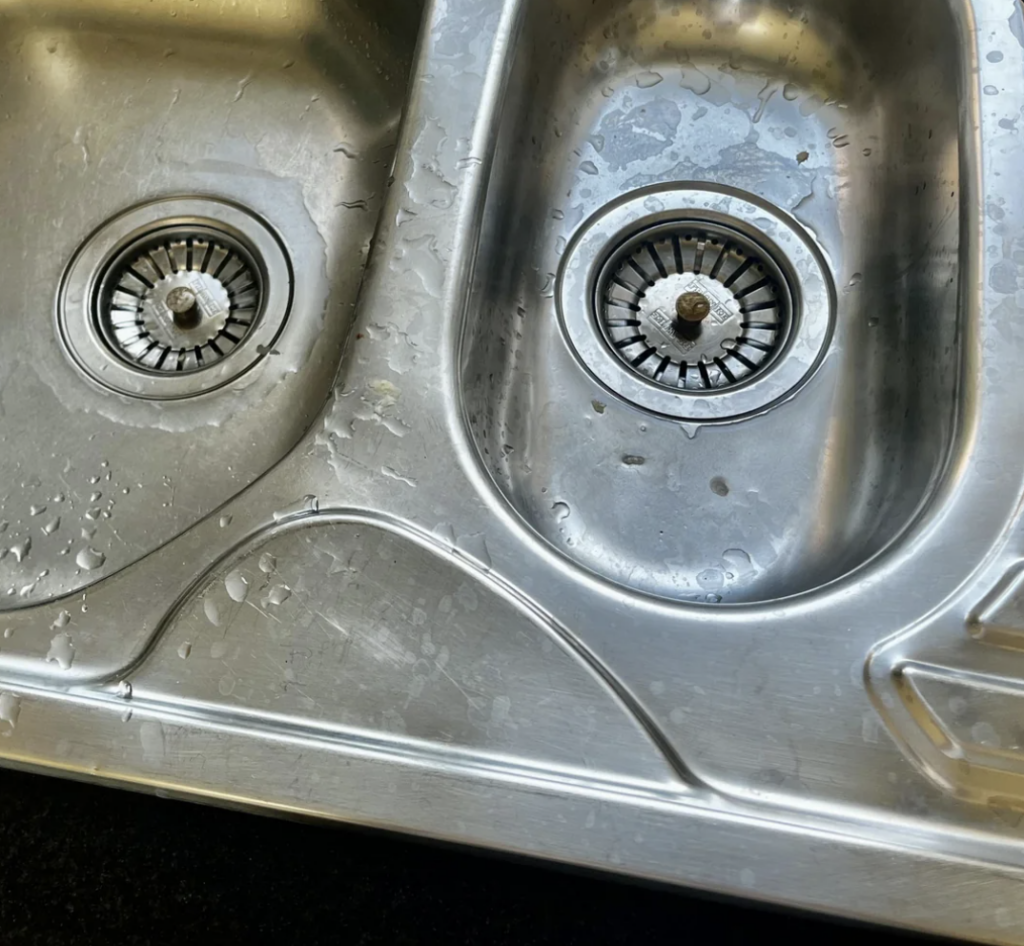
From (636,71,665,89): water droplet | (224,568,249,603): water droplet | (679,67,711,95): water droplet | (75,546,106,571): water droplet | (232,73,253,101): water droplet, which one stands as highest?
(679,67,711,95): water droplet

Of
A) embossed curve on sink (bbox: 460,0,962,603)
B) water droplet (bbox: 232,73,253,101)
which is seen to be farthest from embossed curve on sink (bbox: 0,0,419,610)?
embossed curve on sink (bbox: 460,0,962,603)

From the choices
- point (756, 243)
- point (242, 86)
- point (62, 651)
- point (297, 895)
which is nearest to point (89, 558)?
point (62, 651)

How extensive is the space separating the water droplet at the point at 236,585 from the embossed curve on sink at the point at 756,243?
185 millimetres

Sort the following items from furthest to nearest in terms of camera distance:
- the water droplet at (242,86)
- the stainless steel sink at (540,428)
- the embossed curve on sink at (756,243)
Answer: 1. the water droplet at (242,86)
2. the embossed curve on sink at (756,243)
3. the stainless steel sink at (540,428)

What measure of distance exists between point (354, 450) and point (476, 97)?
0.31m

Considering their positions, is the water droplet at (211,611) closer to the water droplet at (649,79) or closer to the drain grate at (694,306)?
the drain grate at (694,306)

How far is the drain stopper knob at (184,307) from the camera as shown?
793mm

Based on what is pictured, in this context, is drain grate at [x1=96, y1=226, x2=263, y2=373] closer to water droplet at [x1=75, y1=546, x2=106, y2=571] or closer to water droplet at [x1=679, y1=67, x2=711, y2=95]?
water droplet at [x1=75, y1=546, x2=106, y2=571]

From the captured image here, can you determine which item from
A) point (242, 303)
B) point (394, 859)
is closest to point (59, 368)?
point (242, 303)

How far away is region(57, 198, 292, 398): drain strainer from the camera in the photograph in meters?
0.80

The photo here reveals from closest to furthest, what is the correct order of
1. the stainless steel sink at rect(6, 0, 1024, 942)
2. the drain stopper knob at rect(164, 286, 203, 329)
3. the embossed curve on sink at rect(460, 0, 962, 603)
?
the stainless steel sink at rect(6, 0, 1024, 942) < the embossed curve on sink at rect(460, 0, 962, 603) < the drain stopper knob at rect(164, 286, 203, 329)

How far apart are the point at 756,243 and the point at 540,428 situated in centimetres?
28

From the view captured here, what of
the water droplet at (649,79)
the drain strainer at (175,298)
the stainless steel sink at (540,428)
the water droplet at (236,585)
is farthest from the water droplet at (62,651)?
the water droplet at (649,79)

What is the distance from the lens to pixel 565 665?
0.52 meters
